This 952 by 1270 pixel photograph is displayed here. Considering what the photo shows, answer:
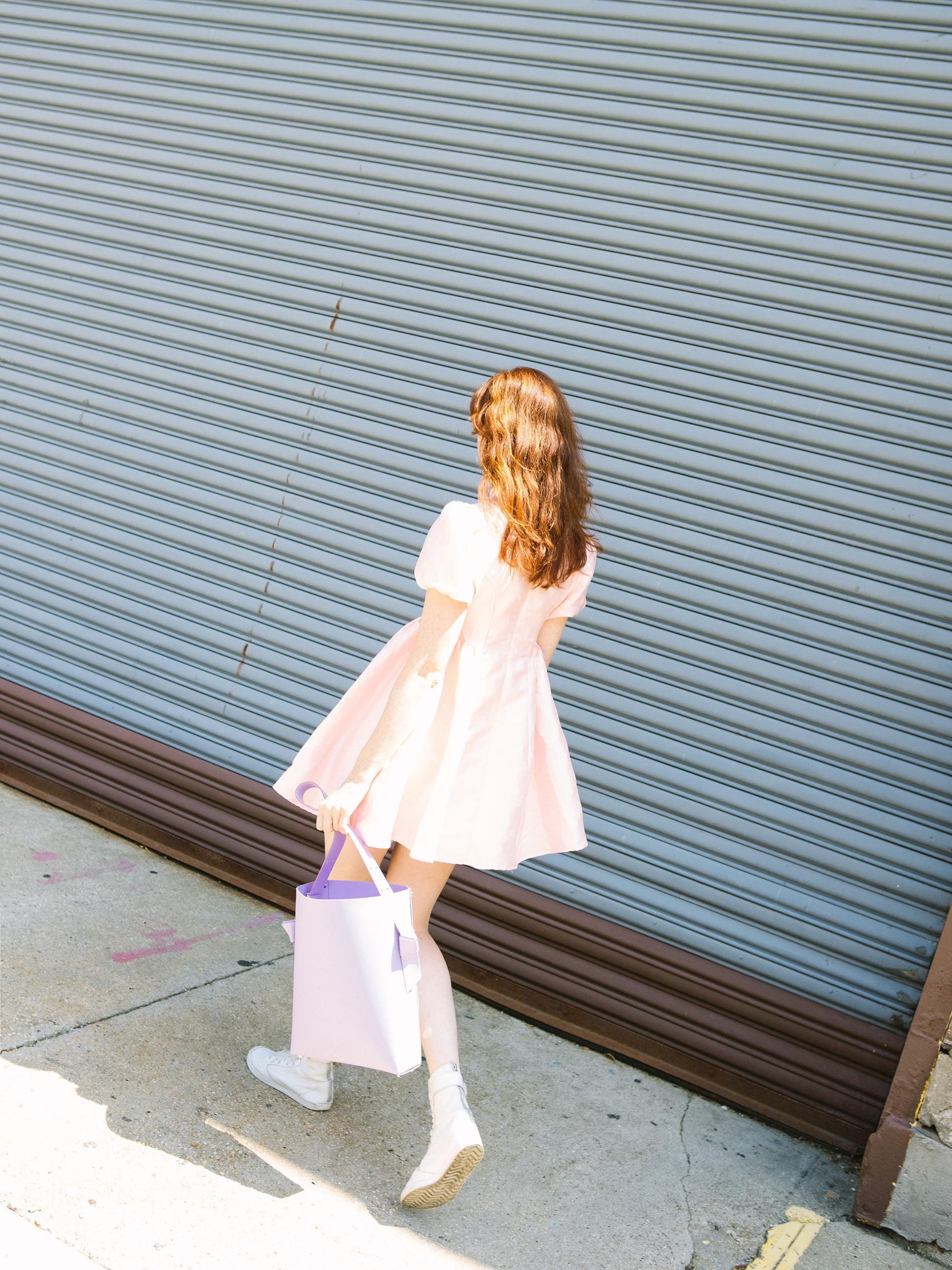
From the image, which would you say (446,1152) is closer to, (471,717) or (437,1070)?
(437,1070)

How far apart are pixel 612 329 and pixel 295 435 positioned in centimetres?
138

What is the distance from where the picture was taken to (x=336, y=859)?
2.75 metres

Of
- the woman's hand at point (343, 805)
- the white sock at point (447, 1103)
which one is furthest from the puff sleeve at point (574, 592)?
the white sock at point (447, 1103)

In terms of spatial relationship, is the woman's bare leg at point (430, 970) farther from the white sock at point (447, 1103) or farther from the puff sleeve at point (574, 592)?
the puff sleeve at point (574, 592)

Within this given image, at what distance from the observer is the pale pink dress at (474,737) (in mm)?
2604

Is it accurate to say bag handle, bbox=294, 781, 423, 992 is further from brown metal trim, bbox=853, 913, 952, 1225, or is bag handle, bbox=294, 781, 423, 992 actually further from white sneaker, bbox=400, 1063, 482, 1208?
brown metal trim, bbox=853, 913, 952, 1225

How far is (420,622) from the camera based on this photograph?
265 cm

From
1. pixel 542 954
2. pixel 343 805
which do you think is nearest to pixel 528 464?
pixel 343 805

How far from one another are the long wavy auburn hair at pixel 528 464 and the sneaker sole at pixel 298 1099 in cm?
153

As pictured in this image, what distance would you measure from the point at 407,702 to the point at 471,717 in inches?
7.5

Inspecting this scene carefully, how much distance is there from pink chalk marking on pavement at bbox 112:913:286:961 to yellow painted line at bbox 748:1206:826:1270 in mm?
2023

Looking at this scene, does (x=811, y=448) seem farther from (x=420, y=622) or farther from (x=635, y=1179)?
(x=635, y=1179)

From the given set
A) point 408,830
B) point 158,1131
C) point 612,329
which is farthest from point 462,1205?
point 612,329

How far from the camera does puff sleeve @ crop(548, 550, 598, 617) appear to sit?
2.82 m
